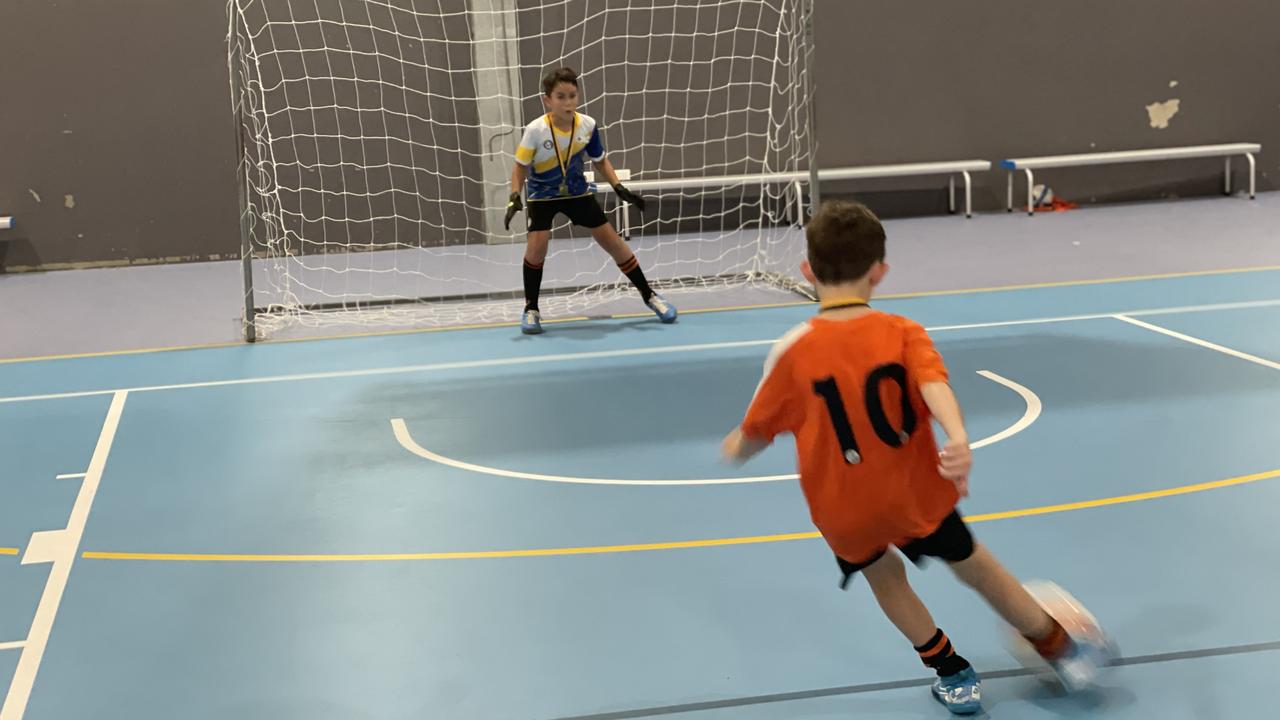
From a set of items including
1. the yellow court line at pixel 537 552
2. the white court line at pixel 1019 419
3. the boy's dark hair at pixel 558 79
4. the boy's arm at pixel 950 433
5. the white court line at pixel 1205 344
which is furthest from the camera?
the boy's dark hair at pixel 558 79

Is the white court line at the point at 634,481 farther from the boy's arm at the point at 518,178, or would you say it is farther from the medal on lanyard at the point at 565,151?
the medal on lanyard at the point at 565,151

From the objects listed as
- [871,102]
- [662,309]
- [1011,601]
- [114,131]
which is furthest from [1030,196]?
[1011,601]

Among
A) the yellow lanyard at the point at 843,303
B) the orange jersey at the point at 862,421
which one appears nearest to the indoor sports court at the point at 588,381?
the orange jersey at the point at 862,421

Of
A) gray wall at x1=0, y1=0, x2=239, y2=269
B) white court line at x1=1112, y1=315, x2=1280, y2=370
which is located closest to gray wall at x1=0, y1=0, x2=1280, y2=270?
gray wall at x1=0, y1=0, x2=239, y2=269

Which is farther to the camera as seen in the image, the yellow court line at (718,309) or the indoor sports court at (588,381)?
the yellow court line at (718,309)

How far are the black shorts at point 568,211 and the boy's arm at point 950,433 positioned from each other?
17.7 ft

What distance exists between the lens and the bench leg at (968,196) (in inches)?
486

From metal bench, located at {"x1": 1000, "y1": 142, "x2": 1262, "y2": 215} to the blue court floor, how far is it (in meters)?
5.47

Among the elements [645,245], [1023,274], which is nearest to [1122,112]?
[1023,274]

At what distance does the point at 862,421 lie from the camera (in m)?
2.71

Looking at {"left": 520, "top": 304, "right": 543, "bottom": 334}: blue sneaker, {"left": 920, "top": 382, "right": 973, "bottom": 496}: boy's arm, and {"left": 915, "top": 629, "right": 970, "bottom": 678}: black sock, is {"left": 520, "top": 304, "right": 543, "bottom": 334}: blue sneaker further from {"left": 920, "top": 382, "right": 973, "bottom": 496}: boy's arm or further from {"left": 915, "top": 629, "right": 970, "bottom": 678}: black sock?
{"left": 920, "top": 382, "right": 973, "bottom": 496}: boy's arm

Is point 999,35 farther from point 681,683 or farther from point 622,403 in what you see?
point 681,683

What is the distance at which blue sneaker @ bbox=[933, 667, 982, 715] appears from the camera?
2.99 metres

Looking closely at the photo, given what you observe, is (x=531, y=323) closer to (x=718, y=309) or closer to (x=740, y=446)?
(x=718, y=309)
